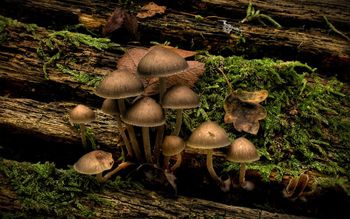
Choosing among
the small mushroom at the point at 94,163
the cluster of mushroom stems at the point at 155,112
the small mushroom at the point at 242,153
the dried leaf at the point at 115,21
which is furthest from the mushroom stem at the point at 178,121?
the dried leaf at the point at 115,21

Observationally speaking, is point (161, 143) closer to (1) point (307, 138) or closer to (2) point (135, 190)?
(2) point (135, 190)

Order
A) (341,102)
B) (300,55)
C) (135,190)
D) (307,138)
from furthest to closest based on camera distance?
(300,55), (341,102), (307,138), (135,190)

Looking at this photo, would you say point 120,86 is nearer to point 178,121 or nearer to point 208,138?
point 178,121

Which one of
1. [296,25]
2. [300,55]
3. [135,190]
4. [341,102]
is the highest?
[296,25]

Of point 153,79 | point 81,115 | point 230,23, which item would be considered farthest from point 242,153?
point 230,23

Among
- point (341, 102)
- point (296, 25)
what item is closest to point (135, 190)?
point (341, 102)

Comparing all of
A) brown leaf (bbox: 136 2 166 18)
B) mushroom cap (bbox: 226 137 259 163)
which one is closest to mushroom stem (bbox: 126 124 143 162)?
mushroom cap (bbox: 226 137 259 163)
